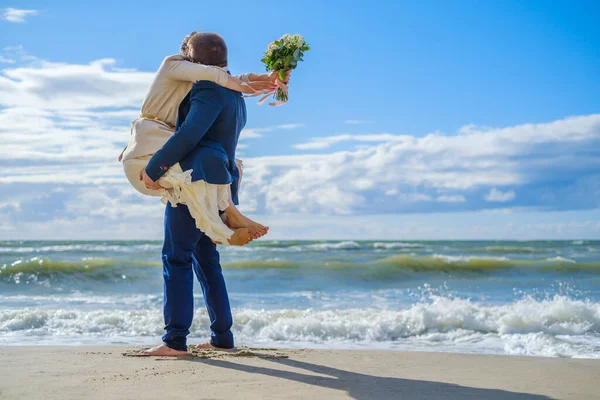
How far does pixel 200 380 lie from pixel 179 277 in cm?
80

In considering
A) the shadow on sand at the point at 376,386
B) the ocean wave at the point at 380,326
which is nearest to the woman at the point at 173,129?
the shadow on sand at the point at 376,386

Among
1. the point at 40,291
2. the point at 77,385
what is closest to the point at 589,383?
the point at 77,385

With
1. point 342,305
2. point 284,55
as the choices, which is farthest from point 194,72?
point 342,305

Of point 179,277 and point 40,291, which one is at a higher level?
point 179,277

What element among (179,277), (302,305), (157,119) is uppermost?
(157,119)

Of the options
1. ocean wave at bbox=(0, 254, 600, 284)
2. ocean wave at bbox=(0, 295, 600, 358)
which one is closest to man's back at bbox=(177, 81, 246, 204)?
ocean wave at bbox=(0, 295, 600, 358)

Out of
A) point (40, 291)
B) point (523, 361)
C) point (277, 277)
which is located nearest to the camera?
point (523, 361)

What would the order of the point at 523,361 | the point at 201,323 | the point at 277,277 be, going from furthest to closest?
the point at 277,277 → the point at 201,323 → the point at 523,361

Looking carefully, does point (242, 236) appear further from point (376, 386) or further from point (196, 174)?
point (376, 386)

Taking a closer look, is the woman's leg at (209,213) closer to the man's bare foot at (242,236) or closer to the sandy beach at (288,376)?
the man's bare foot at (242,236)

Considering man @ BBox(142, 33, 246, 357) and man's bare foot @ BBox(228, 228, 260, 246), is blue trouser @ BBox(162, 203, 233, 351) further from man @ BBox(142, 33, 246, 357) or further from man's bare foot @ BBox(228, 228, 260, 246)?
man's bare foot @ BBox(228, 228, 260, 246)

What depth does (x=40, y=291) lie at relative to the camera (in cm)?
1041

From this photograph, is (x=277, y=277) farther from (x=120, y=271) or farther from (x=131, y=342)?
(x=131, y=342)

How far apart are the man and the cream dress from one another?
0.06 meters
